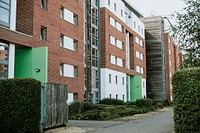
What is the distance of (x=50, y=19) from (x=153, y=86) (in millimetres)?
38027

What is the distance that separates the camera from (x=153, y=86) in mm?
59625

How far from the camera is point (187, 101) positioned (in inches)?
410

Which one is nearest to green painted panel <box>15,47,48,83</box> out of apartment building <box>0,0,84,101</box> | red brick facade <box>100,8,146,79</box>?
apartment building <box>0,0,84,101</box>

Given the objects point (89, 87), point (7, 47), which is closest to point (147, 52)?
point (89, 87)

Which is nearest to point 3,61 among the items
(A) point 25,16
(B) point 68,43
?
(A) point 25,16

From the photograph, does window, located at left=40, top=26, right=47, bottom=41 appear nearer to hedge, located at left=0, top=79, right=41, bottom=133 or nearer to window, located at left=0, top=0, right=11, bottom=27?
window, located at left=0, top=0, right=11, bottom=27

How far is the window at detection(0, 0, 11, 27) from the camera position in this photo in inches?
761

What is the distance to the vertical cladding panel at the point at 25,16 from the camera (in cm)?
2280

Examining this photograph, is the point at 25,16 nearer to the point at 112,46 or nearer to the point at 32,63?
the point at 32,63

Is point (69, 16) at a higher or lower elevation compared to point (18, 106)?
higher

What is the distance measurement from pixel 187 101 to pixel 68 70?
724 inches

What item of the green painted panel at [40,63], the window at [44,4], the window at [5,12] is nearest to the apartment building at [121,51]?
the window at [44,4]

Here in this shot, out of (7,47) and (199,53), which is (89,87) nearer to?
(7,47)

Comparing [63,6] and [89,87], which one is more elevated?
[63,6]
